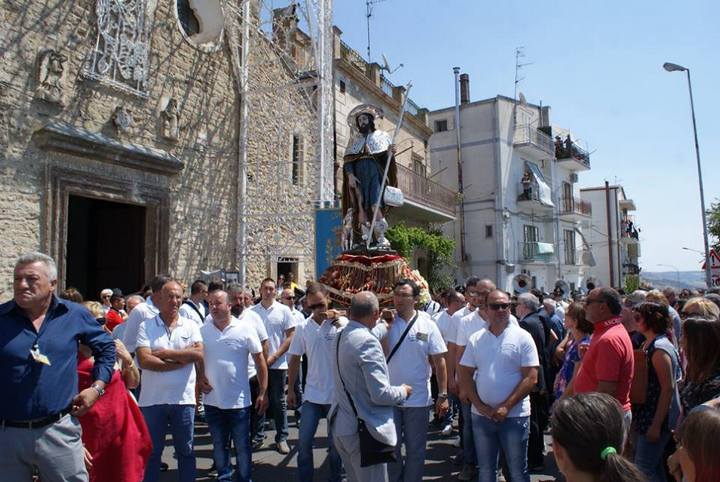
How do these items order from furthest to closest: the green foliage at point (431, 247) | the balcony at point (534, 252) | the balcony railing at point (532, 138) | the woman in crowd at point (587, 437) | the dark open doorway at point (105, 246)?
the balcony at point (534, 252) → the balcony railing at point (532, 138) → the green foliage at point (431, 247) → the dark open doorway at point (105, 246) → the woman in crowd at point (587, 437)

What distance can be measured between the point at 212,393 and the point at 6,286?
7.15 m

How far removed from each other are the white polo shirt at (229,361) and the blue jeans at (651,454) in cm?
301

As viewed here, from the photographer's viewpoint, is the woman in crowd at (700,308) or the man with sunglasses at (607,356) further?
the woman in crowd at (700,308)

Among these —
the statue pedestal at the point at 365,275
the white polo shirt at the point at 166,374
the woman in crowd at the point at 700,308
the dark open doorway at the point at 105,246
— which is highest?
the dark open doorway at the point at 105,246

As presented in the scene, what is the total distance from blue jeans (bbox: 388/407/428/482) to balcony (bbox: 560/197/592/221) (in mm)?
31085

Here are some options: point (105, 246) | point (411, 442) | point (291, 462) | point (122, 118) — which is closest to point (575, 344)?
point (411, 442)

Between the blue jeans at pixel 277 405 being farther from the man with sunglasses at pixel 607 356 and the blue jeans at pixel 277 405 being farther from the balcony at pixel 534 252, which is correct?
the balcony at pixel 534 252

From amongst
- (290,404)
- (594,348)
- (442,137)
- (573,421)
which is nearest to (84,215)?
(290,404)

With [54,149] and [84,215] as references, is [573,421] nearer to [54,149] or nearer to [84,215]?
[54,149]

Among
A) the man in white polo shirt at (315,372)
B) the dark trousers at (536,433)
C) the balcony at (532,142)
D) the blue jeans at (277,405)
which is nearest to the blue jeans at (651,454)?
the dark trousers at (536,433)

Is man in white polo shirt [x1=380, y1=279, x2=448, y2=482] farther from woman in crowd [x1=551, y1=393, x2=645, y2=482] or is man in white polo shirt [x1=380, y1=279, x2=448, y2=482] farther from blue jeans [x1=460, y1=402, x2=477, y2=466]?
woman in crowd [x1=551, y1=393, x2=645, y2=482]

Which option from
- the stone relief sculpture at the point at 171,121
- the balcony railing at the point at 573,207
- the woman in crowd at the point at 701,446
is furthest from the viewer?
the balcony railing at the point at 573,207

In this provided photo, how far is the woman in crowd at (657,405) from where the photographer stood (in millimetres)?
3957

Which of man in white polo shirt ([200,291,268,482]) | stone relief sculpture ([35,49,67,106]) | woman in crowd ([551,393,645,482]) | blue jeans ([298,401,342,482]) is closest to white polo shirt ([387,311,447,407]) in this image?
blue jeans ([298,401,342,482])
